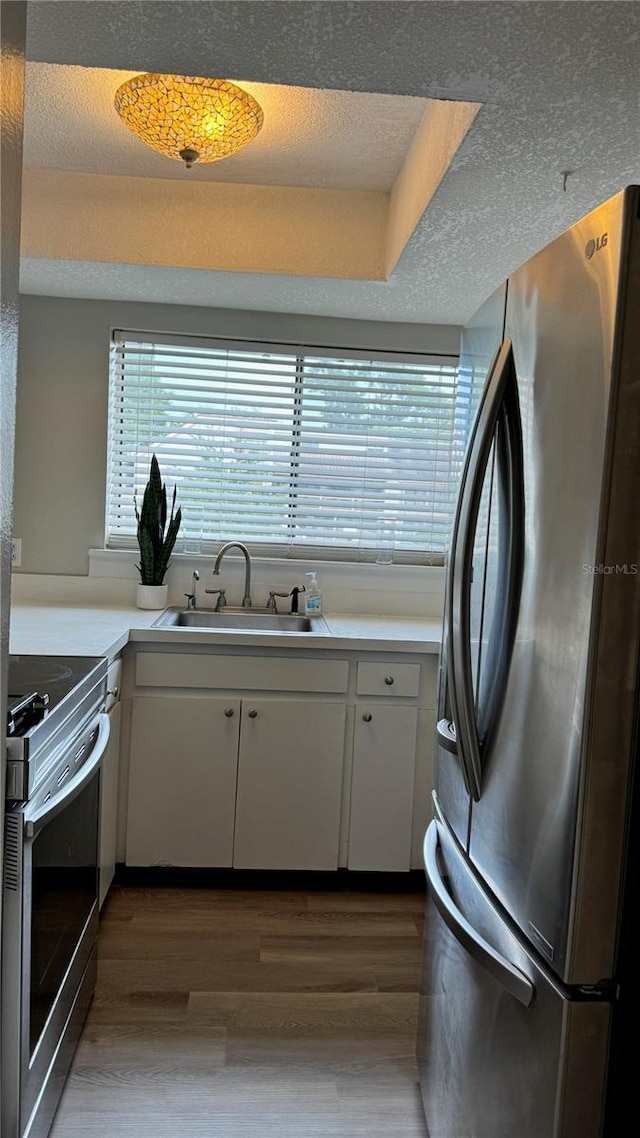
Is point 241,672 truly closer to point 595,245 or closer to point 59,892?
point 59,892

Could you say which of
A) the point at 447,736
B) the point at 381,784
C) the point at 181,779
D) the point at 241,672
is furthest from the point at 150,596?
the point at 447,736

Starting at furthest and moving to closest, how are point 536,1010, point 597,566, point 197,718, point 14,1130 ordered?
point 197,718 < point 14,1130 < point 536,1010 < point 597,566

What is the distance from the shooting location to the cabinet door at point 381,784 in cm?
261

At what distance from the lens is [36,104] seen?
82.3 inches

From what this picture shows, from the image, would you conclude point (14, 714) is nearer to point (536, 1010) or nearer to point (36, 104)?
point (536, 1010)

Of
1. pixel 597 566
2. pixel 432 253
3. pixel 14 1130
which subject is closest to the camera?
pixel 597 566

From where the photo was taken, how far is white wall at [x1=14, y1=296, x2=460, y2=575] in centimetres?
310

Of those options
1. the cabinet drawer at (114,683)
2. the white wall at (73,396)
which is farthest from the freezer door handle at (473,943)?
the white wall at (73,396)

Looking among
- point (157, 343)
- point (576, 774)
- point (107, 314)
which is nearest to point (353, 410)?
point (157, 343)

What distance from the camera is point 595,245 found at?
994mm

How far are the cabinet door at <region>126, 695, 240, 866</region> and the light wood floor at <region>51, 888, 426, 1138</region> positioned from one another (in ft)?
0.54

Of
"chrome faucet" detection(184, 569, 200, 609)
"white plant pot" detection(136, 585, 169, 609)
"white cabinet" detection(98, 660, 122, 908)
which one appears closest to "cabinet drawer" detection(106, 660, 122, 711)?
"white cabinet" detection(98, 660, 122, 908)

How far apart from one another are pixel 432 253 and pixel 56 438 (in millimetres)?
1681

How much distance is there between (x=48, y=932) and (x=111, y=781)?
987 mm
